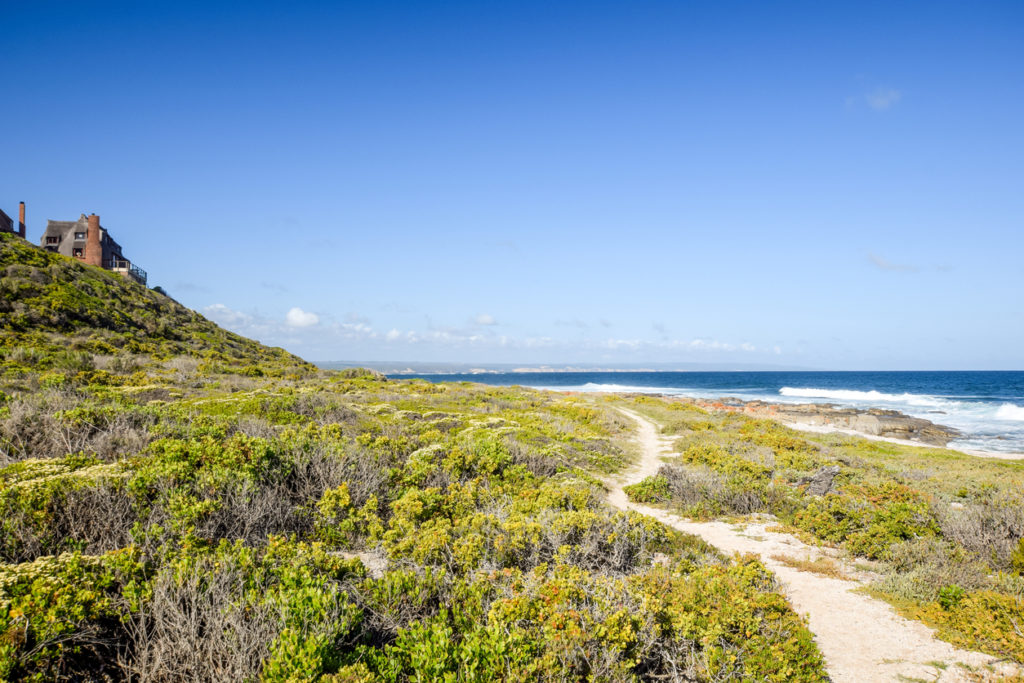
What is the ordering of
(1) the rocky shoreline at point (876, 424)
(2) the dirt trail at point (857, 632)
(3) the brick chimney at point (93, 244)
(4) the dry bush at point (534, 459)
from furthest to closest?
(3) the brick chimney at point (93, 244), (1) the rocky shoreline at point (876, 424), (4) the dry bush at point (534, 459), (2) the dirt trail at point (857, 632)

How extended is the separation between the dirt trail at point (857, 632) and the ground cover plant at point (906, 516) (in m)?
0.29

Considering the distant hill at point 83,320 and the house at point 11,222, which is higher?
the house at point 11,222

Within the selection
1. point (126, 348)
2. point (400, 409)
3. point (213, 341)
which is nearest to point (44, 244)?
point (213, 341)

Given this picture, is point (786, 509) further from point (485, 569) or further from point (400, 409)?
point (400, 409)

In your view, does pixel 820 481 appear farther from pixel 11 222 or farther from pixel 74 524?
pixel 11 222

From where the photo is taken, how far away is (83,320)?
2964 cm

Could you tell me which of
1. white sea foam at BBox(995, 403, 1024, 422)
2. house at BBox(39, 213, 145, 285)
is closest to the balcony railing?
house at BBox(39, 213, 145, 285)

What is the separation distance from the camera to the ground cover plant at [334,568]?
3.58 m

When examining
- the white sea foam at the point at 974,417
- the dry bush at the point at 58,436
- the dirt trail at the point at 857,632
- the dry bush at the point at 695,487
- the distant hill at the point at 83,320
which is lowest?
the white sea foam at the point at 974,417

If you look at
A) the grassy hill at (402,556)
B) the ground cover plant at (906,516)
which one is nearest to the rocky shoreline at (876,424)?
the ground cover plant at (906,516)

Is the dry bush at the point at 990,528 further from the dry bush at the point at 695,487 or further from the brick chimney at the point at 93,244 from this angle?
the brick chimney at the point at 93,244

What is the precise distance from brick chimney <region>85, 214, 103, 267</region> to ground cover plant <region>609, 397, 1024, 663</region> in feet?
189

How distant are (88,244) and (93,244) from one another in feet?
1.47

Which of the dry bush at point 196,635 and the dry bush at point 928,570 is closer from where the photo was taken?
the dry bush at point 196,635
